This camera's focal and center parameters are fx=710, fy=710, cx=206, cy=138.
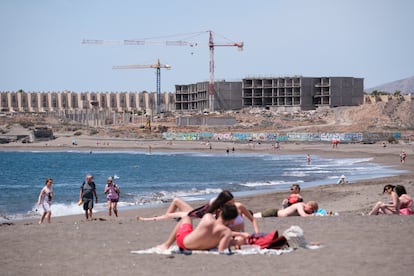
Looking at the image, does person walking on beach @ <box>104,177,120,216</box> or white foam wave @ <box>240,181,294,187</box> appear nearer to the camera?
person walking on beach @ <box>104,177,120,216</box>

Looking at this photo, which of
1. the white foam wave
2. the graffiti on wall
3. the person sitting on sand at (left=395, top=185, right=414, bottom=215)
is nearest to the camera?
the person sitting on sand at (left=395, top=185, right=414, bottom=215)

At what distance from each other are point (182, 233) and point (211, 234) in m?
0.50

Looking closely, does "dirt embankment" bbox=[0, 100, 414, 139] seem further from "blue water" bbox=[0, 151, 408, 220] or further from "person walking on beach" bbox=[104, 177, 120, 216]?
"person walking on beach" bbox=[104, 177, 120, 216]

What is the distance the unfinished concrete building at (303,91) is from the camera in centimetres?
12314

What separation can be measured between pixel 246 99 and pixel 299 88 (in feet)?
34.4

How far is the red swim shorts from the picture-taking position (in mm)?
10438

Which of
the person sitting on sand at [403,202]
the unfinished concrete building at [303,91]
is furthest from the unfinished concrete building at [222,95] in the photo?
the person sitting on sand at [403,202]

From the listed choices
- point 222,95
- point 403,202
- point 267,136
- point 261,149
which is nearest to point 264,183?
point 403,202

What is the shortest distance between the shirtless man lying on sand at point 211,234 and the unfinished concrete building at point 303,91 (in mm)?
113338

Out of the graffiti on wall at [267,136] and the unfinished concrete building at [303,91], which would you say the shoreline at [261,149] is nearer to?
the graffiti on wall at [267,136]

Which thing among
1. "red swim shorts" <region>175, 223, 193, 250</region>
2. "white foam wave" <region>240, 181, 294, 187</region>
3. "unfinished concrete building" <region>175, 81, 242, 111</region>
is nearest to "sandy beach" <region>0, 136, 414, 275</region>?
"red swim shorts" <region>175, 223, 193, 250</region>

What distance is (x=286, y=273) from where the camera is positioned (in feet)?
29.8

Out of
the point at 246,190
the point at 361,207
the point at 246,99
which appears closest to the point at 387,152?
the point at 246,190

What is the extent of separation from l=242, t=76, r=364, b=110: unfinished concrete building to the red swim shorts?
113m
